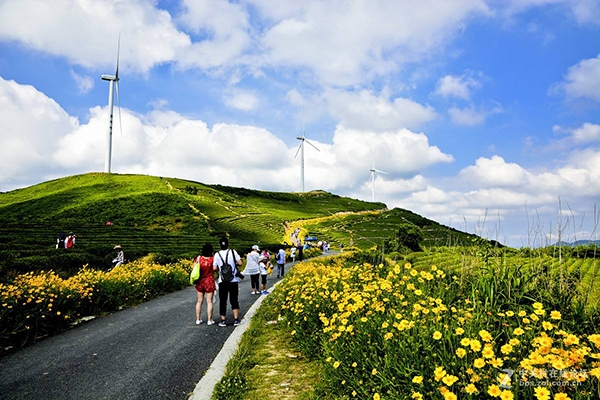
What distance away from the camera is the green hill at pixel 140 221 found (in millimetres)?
30312

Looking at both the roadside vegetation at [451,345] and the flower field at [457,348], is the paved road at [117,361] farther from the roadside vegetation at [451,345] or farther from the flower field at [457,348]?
the flower field at [457,348]

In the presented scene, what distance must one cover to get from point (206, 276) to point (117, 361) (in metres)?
3.23

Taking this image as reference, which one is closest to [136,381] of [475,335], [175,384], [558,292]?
[175,384]

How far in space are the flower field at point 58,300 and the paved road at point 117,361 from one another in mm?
465

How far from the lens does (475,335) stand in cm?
392

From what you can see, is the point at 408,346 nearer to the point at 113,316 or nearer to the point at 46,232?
the point at 113,316

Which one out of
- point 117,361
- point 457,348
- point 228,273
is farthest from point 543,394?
point 228,273

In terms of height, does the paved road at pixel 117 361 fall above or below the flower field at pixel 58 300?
below

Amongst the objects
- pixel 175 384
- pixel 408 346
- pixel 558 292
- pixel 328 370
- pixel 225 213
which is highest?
pixel 225 213

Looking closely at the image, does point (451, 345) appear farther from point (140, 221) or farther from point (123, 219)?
Result: point (123, 219)

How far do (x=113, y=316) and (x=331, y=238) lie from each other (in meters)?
56.8

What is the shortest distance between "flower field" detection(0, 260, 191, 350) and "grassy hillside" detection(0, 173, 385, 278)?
6580 mm

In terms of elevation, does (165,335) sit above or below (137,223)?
below

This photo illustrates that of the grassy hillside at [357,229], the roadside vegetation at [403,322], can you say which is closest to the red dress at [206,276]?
the roadside vegetation at [403,322]
